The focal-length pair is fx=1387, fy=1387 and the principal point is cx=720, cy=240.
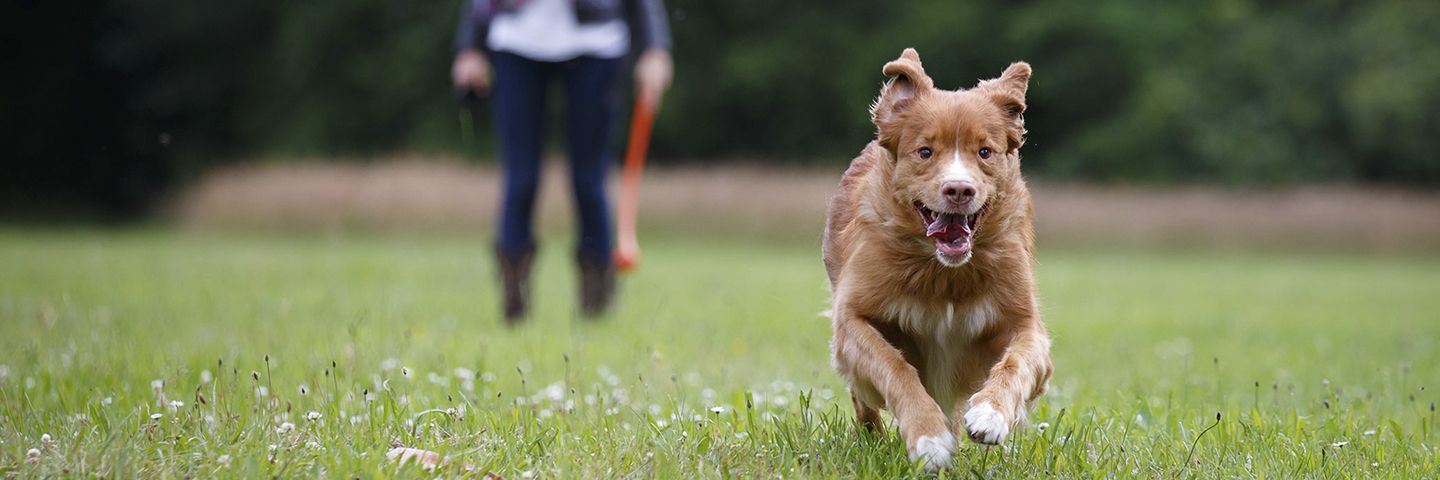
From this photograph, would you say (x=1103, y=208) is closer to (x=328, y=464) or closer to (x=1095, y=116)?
(x=1095, y=116)

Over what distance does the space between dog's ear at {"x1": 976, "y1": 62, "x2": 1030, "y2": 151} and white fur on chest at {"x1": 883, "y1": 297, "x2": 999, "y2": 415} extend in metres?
0.44

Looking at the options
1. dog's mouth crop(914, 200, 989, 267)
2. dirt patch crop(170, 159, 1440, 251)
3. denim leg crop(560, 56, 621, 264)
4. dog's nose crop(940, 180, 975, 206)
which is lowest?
dirt patch crop(170, 159, 1440, 251)

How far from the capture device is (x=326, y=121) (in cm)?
3522

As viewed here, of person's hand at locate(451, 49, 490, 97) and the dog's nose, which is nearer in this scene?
the dog's nose

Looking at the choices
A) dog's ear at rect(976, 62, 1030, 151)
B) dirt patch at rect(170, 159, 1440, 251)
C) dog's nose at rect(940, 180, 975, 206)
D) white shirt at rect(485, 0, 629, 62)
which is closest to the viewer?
dog's nose at rect(940, 180, 975, 206)

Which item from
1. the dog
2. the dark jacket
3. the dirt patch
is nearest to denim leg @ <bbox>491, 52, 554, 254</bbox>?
the dark jacket

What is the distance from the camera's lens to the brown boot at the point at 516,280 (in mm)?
6926

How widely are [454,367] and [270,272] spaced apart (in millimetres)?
7620

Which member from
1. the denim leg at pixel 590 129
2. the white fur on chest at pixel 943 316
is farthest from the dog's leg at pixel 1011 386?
the denim leg at pixel 590 129

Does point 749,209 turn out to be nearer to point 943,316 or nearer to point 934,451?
point 943,316

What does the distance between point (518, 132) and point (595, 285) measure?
105cm

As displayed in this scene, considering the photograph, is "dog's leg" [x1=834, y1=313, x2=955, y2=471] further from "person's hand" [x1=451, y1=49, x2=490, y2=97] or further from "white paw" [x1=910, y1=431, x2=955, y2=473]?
"person's hand" [x1=451, y1=49, x2=490, y2=97]

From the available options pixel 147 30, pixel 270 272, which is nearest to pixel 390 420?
pixel 270 272

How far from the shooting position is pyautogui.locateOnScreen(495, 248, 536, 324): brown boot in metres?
6.93
